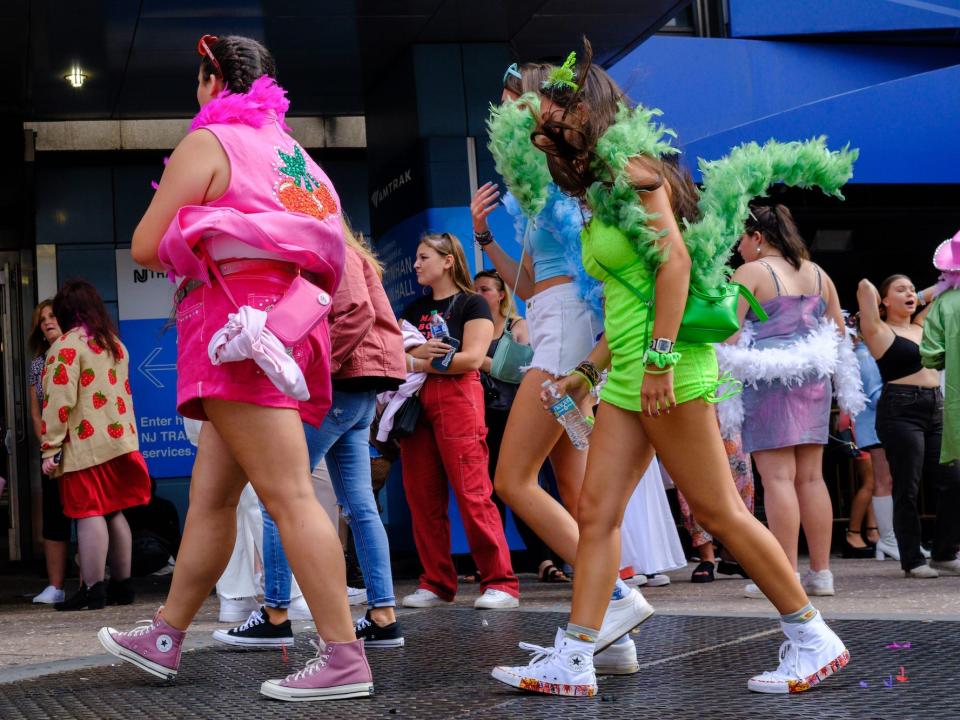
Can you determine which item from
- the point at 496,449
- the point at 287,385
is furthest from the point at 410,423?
the point at 287,385

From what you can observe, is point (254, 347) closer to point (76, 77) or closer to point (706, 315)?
point (706, 315)

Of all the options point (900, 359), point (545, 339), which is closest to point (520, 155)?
point (545, 339)

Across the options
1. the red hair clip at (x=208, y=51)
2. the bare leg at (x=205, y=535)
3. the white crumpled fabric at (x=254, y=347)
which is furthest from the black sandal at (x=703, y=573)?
the red hair clip at (x=208, y=51)

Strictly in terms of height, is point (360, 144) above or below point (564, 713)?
above

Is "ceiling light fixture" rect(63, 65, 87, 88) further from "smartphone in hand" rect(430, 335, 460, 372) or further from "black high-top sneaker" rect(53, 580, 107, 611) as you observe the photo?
"smartphone in hand" rect(430, 335, 460, 372)

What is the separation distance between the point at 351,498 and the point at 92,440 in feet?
10.3

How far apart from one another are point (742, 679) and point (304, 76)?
24.6 ft

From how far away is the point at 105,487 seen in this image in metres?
7.63

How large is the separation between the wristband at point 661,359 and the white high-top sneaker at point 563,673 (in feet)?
2.63

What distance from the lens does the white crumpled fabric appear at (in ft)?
11.4

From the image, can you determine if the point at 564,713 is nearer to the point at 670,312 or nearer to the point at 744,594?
the point at 670,312

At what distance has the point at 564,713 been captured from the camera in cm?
329

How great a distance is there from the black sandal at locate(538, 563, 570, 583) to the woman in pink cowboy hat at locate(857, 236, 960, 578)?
6.93ft

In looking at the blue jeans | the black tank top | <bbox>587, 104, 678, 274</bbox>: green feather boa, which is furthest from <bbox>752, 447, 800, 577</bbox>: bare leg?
<bbox>587, 104, 678, 274</bbox>: green feather boa
